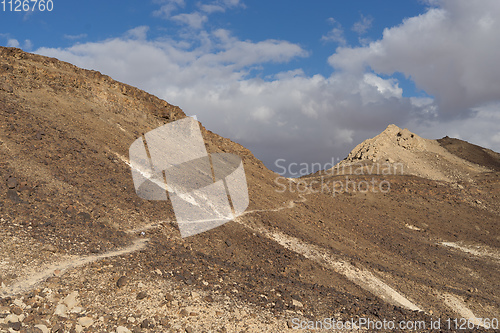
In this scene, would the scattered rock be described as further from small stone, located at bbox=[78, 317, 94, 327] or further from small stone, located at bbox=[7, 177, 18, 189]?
small stone, located at bbox=[7, 177, 18, 189]

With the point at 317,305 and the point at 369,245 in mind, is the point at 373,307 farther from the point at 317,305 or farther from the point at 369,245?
the point at 369,245

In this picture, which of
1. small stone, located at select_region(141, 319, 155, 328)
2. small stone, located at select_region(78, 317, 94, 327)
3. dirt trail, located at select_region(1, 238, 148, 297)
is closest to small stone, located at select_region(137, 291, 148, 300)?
small stone, located at select_region(141, 319, 155, 328)

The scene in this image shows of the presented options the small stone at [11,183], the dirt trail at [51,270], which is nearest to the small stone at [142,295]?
the dirt trail at [51,270]

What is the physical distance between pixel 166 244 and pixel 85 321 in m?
4.19

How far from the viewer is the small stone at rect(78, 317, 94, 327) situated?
664 centimetres

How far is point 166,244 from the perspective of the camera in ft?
35.5

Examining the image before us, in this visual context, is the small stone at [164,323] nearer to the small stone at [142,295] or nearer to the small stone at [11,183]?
the small stone at [142,295]

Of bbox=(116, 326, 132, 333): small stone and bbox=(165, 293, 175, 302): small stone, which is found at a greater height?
bbox=(165, 293, 175, 302): small stone

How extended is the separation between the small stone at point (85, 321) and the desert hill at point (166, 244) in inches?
3.6

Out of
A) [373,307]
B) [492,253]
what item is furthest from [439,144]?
[373,307]

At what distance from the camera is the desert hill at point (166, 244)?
7.58 m

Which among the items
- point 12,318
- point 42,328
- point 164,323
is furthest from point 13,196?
point 164,323

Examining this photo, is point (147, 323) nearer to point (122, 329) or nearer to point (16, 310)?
point (122, 329)

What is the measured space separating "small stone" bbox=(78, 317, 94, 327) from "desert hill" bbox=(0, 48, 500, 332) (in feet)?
0.30
